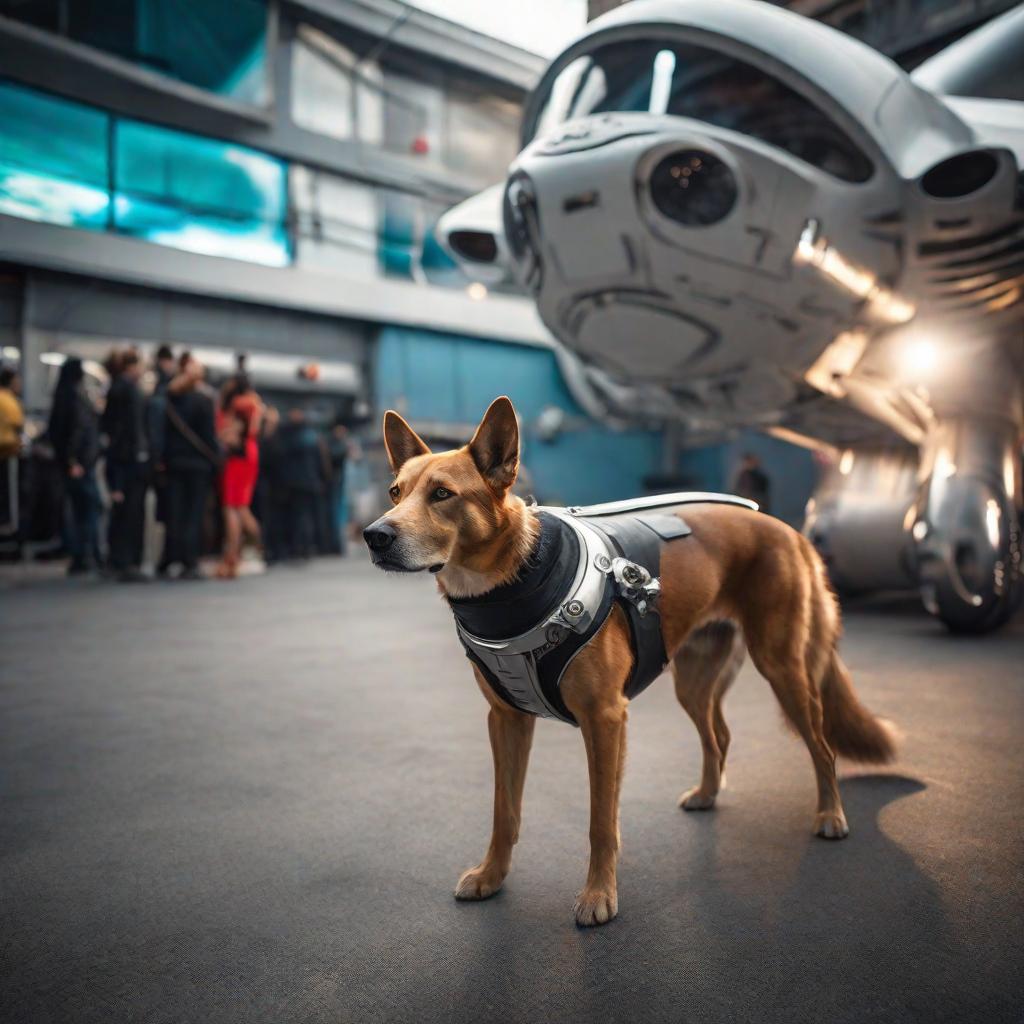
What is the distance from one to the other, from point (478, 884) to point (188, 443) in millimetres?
5963

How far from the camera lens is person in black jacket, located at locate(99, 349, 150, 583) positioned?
6.59 m

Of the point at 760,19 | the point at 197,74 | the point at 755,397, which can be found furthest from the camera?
the point at 197,74

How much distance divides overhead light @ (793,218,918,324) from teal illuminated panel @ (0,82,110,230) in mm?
9576

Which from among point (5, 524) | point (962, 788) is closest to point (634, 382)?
point (962, 788)

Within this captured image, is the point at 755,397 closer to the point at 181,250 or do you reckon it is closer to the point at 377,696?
the point at 377,696

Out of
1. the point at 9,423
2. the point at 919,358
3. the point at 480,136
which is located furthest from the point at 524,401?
the point at 919,358

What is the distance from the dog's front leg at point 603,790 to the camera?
1.53 metres

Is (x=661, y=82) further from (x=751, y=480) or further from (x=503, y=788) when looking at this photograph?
(x=751, y=480)

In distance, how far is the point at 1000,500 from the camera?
13.1 ft

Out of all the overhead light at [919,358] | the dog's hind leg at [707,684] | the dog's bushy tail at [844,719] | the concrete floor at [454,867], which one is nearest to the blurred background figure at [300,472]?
the concrete floor at [454,867]

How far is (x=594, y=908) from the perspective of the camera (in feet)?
4.89

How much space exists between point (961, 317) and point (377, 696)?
3.26 m

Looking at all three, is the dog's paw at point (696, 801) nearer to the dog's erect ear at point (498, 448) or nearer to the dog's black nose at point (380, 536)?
the dog's erect ear at point (498, 448)

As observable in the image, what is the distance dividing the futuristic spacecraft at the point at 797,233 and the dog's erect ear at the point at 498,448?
200 centimetres
